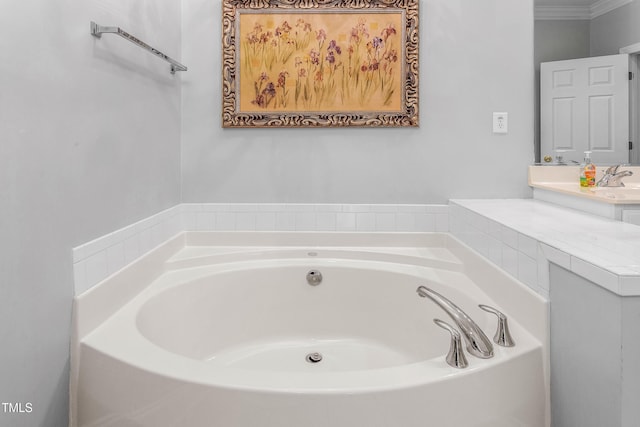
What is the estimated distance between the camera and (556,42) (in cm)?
188

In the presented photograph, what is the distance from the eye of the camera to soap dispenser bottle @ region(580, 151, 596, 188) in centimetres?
173

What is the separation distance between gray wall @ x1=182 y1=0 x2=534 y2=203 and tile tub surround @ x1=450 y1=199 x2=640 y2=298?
1.01 feet

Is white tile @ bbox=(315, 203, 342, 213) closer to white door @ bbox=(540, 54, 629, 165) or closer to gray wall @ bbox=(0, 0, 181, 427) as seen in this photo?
gray wall @ bbox=(0, 0, 181, 427)

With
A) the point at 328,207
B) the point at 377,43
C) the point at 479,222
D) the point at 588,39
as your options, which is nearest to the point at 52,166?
the point at 328,207

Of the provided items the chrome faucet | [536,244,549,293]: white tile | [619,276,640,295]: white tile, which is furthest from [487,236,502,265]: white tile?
[619,276,640,295]: white tile

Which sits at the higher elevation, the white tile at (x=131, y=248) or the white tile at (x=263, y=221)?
the white tile at (x=263, y=221)

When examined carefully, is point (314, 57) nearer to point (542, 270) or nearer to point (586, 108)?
point (586, 108)

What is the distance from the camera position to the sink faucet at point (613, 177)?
1.65m

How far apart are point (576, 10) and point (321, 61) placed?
1187 mm

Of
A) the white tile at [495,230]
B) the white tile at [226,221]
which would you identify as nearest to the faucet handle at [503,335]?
the white tile at [495,230]

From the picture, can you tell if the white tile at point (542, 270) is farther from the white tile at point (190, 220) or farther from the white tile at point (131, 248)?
the white tile at point (190, 220)

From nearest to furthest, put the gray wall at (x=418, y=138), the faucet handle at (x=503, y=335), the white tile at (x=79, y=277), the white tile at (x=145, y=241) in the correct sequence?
the faucet handle at (x=503, y=335), the white tile at (x=79, y=277), the white tile at (x=145, y=241), the gray wall at (x=418, y=138)

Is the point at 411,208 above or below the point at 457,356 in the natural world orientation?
above

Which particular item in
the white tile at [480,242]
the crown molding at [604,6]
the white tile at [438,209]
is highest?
the crown molding at [604,6]
